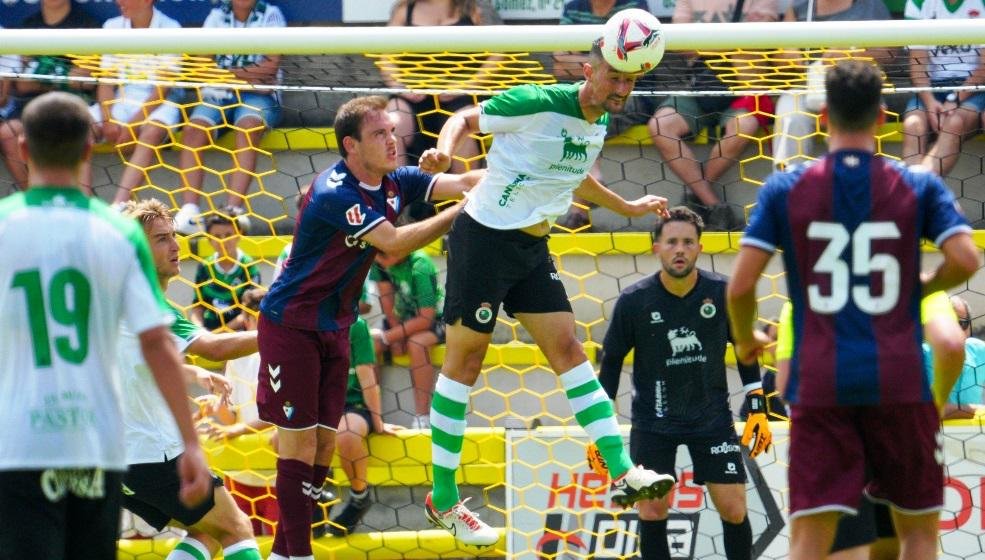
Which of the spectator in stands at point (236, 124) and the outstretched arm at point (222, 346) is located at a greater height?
the spectator in stands at point (236, 124)

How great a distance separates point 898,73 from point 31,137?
498cm

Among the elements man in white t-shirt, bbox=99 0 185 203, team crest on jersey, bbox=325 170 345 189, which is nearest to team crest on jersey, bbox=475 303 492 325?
team crest on jersey, bbox=325 170 345 189

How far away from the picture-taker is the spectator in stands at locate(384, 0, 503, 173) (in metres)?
8.41

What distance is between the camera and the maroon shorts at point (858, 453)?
442 centimetres

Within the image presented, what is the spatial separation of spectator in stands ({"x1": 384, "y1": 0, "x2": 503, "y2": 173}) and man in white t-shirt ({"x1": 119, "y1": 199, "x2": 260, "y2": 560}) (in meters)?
2.22

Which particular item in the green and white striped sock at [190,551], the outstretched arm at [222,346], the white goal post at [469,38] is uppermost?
the white goal post at [469,38]

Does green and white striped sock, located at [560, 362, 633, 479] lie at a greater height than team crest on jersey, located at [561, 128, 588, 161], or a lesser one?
lesser

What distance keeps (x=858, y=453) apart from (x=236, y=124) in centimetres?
534

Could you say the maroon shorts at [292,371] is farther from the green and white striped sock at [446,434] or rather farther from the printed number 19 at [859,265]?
the printed number 19 at [859,265]

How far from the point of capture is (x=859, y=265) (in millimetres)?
4375

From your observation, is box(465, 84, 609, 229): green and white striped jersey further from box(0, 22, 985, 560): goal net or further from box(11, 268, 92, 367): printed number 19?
box(11, 268, 92, 367): printed number 19

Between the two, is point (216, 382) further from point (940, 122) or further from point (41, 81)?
point (940, 122)

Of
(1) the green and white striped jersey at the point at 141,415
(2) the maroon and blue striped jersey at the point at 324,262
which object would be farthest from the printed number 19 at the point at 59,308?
(2) the maroon and blue striped jersey at the point at 324,262

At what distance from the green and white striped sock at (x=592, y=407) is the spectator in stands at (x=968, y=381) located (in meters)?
2.12
